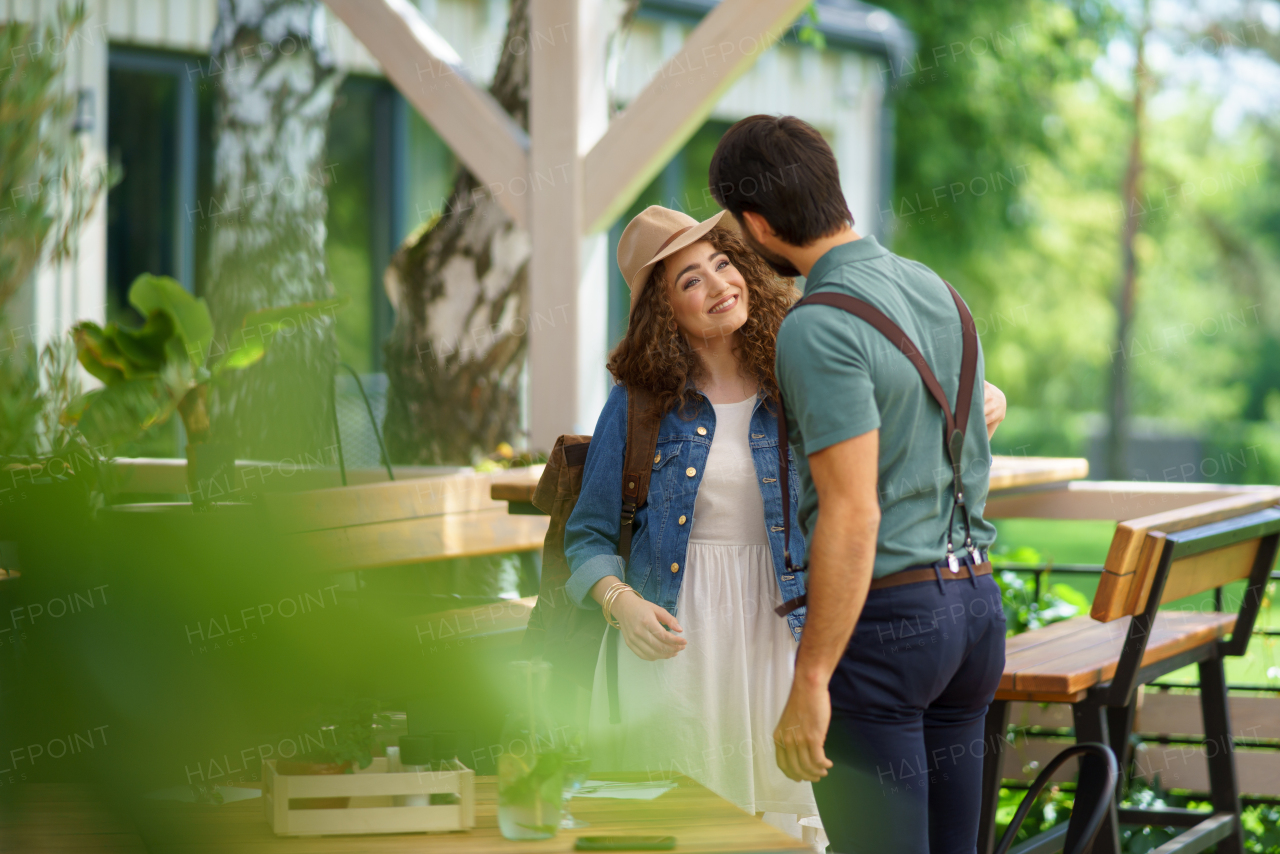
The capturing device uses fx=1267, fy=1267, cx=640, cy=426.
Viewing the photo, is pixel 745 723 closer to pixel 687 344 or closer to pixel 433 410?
pixel 687 344

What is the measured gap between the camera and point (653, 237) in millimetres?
2297

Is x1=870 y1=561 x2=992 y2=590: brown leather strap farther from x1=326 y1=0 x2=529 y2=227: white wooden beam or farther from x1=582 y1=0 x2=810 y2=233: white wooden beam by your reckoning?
x1=326 y1=0 x2=529 y2=227: white wooden beam

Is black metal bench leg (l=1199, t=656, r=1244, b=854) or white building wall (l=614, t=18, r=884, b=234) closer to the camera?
black metal bench leg (l=1199, t=656, r=1244, b=854)

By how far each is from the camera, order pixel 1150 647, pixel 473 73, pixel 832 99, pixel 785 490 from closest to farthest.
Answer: pixel 785 490 < pixel 1150 647 < pixel 473 73 < pixel 832 99

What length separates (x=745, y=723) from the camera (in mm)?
2180

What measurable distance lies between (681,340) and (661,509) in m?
0.31

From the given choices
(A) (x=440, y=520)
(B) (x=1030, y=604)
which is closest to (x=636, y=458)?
(A) (x=440, y=520)

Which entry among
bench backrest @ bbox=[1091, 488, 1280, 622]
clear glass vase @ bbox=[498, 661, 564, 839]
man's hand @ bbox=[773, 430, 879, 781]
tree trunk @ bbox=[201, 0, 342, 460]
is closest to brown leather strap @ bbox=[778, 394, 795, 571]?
man's hand @ bbox=[773, 430, 879, 781]

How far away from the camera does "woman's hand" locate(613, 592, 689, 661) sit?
207cm

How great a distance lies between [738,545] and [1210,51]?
21751 mm

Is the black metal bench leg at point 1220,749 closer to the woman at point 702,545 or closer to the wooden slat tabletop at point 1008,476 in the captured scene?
the wooden slat tabletop at point 1008,476

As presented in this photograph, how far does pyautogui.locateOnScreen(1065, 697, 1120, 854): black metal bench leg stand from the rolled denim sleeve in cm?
114

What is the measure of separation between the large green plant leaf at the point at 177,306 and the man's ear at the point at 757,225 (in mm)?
1433

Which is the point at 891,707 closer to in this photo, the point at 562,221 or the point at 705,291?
the point at 705,291
